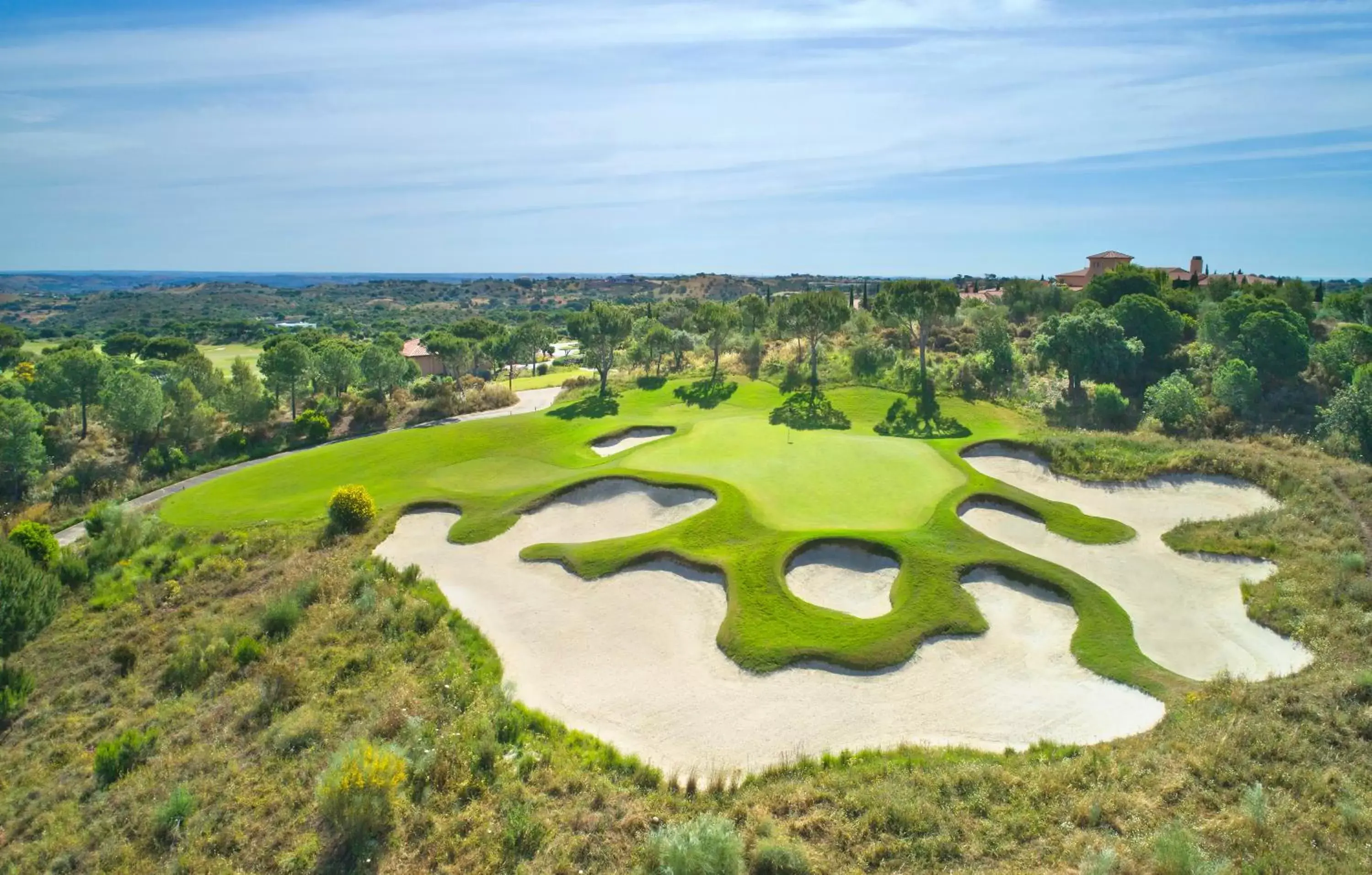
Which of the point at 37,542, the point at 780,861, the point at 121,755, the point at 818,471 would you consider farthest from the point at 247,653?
the point at 818,471

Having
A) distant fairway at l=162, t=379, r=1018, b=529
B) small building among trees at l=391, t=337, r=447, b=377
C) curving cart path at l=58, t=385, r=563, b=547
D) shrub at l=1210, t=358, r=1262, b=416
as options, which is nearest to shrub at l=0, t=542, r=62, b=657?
distant fairway at l=162, t=379, r=1018, b=529

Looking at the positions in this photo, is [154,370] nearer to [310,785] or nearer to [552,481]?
[552,481]

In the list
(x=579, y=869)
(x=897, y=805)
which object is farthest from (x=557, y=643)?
(x=897, y=805)

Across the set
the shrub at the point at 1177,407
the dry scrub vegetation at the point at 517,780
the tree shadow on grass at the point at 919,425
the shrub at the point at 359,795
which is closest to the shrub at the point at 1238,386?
the shrub at the point at 1177,407

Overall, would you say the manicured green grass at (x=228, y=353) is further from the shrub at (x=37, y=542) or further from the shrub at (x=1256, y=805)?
the shrub at (x=1256, y=805)

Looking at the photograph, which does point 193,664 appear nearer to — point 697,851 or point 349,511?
point 349,511

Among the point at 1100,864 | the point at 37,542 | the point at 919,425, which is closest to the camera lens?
the point at 1100,864
